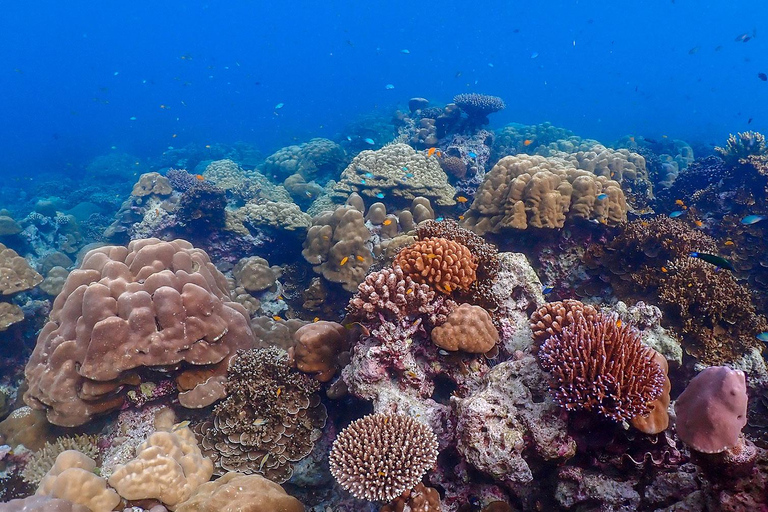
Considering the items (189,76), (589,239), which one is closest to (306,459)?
(589,239)

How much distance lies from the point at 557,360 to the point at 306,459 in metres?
3.74

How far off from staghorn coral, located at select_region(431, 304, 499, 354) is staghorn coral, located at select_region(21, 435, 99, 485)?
5452mm

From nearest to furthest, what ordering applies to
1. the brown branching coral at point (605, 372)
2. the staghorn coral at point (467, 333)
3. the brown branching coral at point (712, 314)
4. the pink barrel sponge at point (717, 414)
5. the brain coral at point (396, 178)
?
the pink barrel sponge at point (717, 414) → the brown branching coral at point (605, 372) → the staghorn coral at point (467, 333) → the brown branching coral at point (712, 314) → the brain coral at point (396, 178)

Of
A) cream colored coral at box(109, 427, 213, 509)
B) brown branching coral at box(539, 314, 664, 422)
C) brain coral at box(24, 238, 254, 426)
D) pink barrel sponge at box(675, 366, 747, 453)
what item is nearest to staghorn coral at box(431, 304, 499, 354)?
brown branching coral at box(539, 314, 664, 422)

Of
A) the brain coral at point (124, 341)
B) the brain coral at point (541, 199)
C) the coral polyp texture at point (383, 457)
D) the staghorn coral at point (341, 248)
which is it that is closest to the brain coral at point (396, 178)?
the staghorn coral at point (341, 248)

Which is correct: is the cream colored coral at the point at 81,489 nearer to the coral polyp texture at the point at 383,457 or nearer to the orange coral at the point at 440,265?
the coral polyp texture at the point at 383,457

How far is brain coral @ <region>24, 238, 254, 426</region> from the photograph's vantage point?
515cm

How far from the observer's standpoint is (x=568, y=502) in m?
3.42

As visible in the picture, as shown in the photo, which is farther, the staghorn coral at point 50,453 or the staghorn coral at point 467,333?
the staghorn coral at point 50,453

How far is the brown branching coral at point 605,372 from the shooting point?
3.21 m

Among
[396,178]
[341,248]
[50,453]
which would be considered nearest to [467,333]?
[341,248]

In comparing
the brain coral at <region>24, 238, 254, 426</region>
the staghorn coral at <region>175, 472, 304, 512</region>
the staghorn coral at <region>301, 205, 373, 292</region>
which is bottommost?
the staghorn coral at <region>175, 472, 304, 512</region>

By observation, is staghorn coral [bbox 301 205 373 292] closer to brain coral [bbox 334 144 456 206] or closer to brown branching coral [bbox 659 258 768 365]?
brain coral [bbox 334 144 456 206]

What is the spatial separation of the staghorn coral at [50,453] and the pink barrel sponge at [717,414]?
7.40 metres
